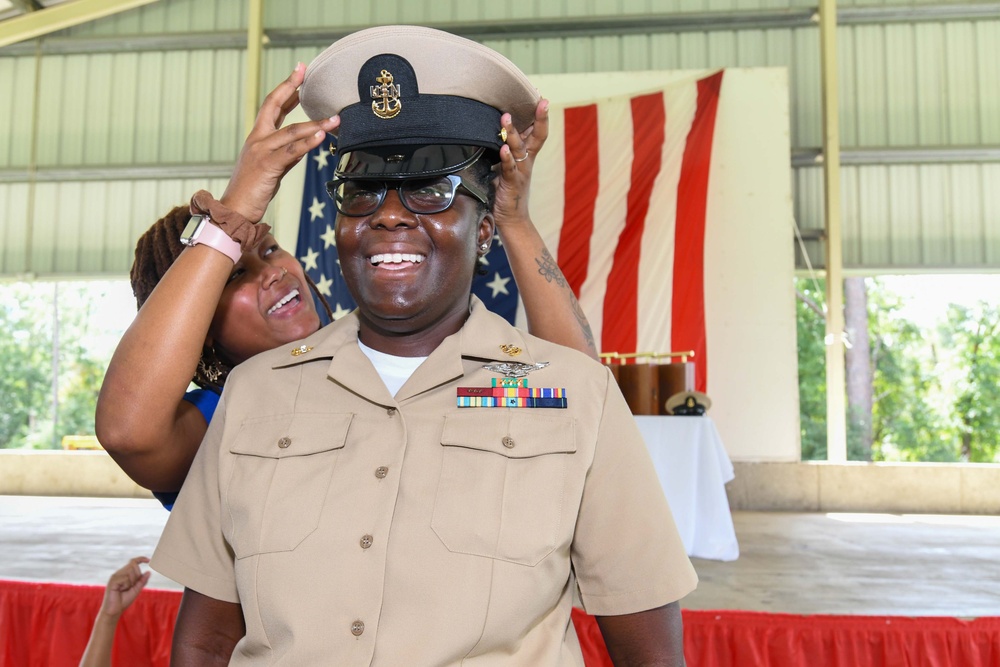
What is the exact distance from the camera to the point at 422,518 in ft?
3.46

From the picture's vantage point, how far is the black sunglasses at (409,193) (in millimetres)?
1177


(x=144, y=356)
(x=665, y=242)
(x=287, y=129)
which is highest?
(x=665, y=242)

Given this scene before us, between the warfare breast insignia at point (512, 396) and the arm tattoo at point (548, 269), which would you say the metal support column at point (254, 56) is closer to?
the arm tattoo at point (548, 269)

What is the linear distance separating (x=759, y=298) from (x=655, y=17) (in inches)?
120

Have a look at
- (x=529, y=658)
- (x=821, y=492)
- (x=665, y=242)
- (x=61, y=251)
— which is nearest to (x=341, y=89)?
(x=529, y=658)

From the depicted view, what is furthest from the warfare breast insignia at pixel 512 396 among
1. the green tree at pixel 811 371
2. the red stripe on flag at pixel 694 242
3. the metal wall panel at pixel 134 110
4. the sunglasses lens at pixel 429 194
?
the green tree at pixel 811 371

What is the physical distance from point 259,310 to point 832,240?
313 inches

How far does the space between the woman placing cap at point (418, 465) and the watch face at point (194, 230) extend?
0.61 ft

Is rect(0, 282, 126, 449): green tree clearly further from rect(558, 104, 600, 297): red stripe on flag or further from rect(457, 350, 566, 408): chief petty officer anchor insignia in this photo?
rect(457, 350, 566, 408): chief petty officer anchor insignia

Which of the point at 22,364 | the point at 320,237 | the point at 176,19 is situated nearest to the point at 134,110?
the point at 176,19

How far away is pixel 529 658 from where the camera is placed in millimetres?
1031

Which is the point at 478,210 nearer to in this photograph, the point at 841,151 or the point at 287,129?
the point at 287,129

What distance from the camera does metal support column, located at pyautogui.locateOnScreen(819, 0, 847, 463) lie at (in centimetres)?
833

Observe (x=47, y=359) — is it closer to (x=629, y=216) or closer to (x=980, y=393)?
(x=629, y=216)
